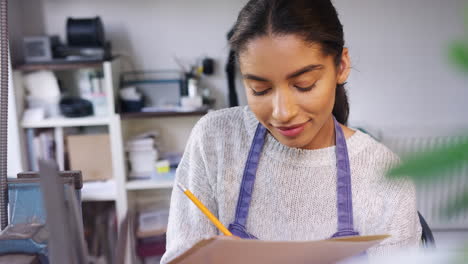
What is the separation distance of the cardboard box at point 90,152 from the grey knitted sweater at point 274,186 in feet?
4.70

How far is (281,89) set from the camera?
2.56 feet

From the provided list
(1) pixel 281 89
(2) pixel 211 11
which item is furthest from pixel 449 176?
(2) pixel 211 11

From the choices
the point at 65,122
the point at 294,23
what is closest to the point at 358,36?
the point at 65,122

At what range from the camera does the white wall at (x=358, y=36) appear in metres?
2.51

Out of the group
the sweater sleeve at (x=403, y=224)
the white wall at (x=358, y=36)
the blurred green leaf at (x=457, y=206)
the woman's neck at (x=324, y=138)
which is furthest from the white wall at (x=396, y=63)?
the blurred green leaf at (x=457, y=206)

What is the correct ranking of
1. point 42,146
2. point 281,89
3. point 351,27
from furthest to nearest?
1. point 351,27
2. point 42,146
3. point 281,89

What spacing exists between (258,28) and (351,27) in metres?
1.85

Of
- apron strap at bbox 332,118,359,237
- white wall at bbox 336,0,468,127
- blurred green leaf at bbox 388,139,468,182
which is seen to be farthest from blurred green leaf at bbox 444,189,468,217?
white wall at bbox 336,0,468,127

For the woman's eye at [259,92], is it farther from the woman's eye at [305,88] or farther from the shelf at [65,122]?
the shelf at [65,122]

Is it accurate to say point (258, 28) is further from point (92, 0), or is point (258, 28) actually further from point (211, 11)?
point (92, 0)

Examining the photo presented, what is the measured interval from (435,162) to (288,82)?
65cm

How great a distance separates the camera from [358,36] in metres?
2.54

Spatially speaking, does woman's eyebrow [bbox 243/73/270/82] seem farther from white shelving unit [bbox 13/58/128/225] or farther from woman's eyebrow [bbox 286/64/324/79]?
white shelving unit [bbox 13/58/128/225]

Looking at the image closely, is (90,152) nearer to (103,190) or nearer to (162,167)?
(103,190)
